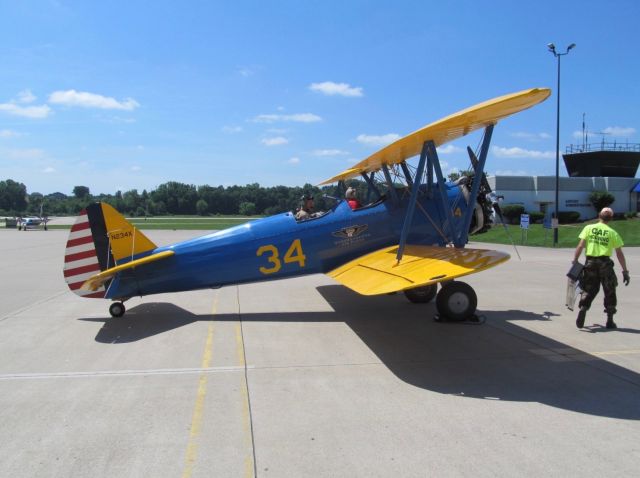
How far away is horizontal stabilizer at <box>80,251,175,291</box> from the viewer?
727 cm

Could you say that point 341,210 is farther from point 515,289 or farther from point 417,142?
point 515,289

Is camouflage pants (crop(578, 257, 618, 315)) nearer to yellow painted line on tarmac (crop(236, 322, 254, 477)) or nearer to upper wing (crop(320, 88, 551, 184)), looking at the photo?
upper wing (crop(320, 88, 551, 184))

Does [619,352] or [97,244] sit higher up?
[97,244]

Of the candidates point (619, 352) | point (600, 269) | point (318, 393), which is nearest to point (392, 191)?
point (600, 269)

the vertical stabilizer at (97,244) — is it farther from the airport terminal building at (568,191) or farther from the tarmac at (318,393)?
the airport terminal building at (568,191)

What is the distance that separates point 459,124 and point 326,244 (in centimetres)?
299

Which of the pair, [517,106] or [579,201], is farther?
[579,201]

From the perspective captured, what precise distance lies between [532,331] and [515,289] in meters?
4.06

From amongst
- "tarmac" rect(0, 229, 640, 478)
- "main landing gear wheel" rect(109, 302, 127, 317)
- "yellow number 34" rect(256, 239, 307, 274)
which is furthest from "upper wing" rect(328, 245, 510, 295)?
"main landing gear wheel" rect(109, 302, 127, 317)

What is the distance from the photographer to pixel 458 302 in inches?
286

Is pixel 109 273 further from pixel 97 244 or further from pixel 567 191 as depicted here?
pixel 567 191

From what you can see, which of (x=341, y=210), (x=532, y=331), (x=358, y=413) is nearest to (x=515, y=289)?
(x=532, y=331)

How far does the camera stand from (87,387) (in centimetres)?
482

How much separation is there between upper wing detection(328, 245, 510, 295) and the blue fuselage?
466 millimetres
